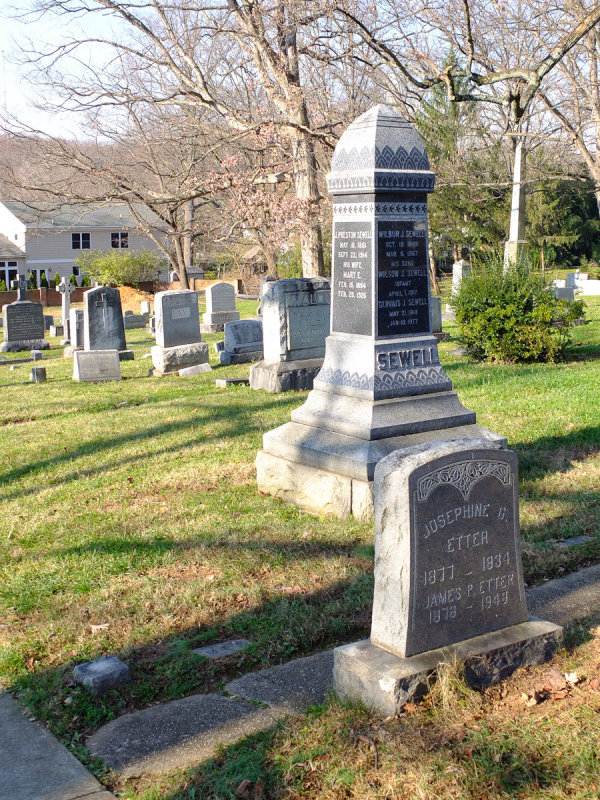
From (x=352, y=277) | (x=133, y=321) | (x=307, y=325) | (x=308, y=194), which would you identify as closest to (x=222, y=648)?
(x=352, y=277)

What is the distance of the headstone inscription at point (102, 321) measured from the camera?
56.7 ft

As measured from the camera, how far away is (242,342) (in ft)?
53.4

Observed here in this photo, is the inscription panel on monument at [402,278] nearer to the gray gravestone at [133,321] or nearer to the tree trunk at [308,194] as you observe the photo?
the tree trunk at [308,194]

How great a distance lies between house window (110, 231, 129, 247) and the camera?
185 ft

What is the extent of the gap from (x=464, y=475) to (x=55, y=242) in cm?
5577

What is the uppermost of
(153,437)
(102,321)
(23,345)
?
(102,321)

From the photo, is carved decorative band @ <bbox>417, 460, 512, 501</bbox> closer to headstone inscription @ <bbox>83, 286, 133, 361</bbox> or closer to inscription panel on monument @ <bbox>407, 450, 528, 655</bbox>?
inscription panel on monument @ <bbox>407, 450, 528, 655</bbox>

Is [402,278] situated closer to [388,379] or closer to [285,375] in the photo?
[388,379]

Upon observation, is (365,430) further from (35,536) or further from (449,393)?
(35,536)

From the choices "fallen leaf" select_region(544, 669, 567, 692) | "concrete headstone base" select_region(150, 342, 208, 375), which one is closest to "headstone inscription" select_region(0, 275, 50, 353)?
"concrete headstone base" select_region(150, 342, 208, 375)

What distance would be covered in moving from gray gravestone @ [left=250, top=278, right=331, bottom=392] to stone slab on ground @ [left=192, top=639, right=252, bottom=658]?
7.96 m

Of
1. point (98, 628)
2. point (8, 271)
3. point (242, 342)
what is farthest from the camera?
point (8, 271)

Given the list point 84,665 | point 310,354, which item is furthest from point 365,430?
point 310,354

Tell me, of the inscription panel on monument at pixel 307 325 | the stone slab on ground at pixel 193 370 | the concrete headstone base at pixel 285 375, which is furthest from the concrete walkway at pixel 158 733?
the stone slab on ground at pixel 193 370
